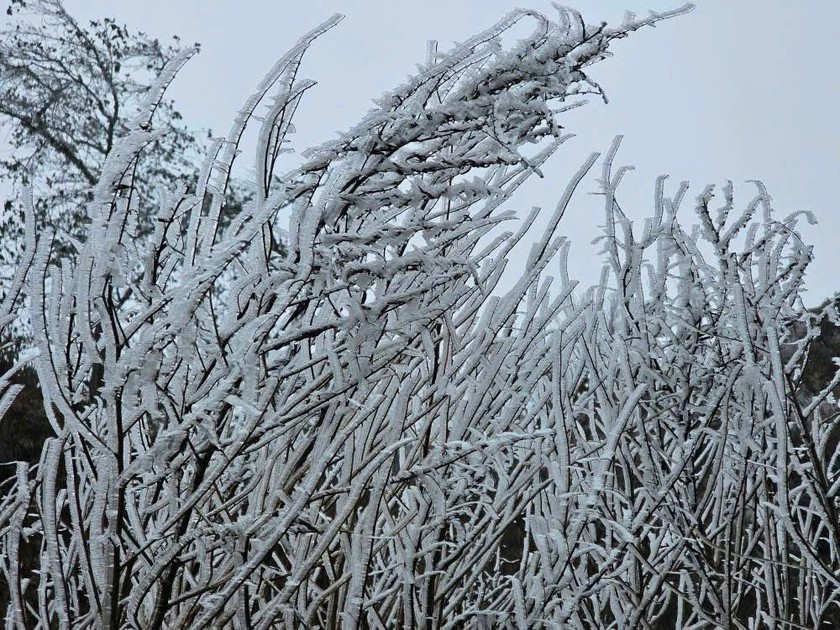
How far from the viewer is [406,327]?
78.0 inches

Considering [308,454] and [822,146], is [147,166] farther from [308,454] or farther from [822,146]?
[822,146]

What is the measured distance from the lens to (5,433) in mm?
9375

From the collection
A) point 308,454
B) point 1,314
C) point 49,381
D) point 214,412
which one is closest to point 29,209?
point 1,314

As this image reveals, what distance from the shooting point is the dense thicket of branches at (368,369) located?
1.55m

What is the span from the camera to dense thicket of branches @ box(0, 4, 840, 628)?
1548mm

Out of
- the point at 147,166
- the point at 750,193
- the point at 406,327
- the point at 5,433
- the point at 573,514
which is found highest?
the point at 147,166

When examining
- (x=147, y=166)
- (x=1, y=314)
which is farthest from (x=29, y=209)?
(x=147, y=166)

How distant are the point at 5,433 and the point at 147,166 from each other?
345 inches

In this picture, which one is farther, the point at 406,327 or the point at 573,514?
the point at 573,514

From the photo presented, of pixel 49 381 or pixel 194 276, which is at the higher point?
pixel 194 276

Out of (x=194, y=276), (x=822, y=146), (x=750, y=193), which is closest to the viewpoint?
(x=194, y=276)

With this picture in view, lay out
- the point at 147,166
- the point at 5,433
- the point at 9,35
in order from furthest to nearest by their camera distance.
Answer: the point at 147,166, the point at 9,35, the point at 5,433

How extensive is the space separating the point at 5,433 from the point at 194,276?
8955 mm

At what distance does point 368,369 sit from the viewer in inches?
68.4
